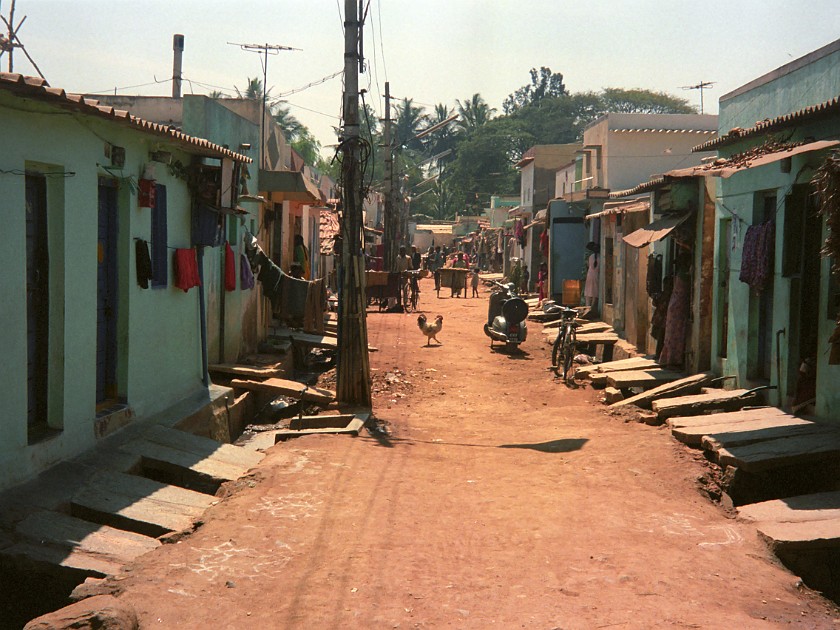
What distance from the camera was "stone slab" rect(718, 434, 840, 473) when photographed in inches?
319

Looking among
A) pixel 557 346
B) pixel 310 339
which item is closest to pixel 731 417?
pixel 557 346

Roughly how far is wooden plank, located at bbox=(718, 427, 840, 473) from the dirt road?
0.47m

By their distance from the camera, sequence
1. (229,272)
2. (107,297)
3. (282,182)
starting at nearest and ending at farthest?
(107,297), (229,272), (282,182)

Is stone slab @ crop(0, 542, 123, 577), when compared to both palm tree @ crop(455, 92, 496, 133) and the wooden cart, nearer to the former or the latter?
the wooden cart

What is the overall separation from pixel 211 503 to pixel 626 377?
7418mm

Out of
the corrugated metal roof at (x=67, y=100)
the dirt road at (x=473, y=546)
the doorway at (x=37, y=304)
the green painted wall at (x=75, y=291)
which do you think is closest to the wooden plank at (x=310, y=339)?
the green painted wall at (x=75, y=291)

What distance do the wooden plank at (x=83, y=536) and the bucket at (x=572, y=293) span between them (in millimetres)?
19800

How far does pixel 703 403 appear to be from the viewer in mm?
10922

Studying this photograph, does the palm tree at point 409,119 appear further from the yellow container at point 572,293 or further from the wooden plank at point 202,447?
the wooden plank at point 202,447

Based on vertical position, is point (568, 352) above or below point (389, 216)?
below

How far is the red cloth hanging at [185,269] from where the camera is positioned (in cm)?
1083

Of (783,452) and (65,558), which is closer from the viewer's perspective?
(65,558)

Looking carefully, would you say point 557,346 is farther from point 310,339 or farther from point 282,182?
point 282,182

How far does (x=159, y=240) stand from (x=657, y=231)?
6.68m
